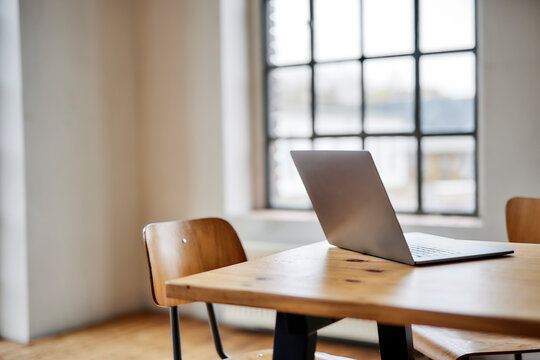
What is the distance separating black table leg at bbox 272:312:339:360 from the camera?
52.5 inches

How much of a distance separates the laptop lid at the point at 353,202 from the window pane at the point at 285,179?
7.47 ft

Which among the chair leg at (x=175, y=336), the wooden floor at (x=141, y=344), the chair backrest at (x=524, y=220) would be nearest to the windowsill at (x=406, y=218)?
the wooden floor at (x=141, y=344)

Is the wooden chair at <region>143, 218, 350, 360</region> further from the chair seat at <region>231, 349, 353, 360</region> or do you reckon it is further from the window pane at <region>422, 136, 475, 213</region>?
the window pane at <region>422, 136, 475, 213</region>

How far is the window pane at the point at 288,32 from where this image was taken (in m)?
3.93

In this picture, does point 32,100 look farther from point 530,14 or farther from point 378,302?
point 378,302

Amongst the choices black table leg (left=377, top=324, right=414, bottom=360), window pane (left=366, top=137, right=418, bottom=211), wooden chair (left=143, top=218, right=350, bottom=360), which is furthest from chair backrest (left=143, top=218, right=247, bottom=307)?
window pane (left=366, top=137, right=418, bottom=211)

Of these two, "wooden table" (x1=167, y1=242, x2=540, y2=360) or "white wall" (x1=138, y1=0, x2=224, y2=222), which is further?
"white wall" (x1=138, y1=0, x2=224, y2=222)

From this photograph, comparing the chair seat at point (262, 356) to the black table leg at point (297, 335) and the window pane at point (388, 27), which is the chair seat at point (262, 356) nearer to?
the black table leg at point (297, 335)

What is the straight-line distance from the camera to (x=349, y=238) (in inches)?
64.8

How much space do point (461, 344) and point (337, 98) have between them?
87.9 inches

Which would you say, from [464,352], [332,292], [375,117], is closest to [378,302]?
[332,292]

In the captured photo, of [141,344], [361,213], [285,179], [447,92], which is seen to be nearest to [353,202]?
[361,213]

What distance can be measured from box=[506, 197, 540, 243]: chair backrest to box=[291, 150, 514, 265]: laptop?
2.04 ft

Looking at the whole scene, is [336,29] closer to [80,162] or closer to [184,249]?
[80,162]
